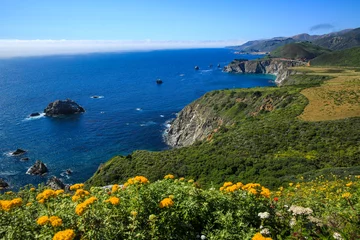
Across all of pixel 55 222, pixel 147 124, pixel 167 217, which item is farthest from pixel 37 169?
pixel 167 217

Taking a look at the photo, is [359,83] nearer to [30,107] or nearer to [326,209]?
[326,209]

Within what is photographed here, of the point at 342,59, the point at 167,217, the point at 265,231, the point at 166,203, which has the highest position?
the point at 342,59

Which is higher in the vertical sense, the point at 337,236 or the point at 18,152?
the point at 337,236

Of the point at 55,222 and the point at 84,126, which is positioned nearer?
the point at 55,222

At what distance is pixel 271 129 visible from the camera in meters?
40.2

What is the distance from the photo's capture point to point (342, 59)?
16625 cm

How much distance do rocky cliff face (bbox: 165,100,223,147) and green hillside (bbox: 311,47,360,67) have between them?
414ft

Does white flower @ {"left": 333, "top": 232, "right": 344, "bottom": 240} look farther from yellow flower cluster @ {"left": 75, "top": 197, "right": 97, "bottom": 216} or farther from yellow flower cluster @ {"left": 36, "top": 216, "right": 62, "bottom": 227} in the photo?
yellow flower cluster @ {"left": 36, "top": 216, "right": 62, "bottom": 227}

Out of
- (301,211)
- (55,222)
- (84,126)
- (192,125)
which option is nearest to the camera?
(55,222)

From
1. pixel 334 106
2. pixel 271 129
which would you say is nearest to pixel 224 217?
pixel 271 129

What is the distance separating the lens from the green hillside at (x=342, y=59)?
156 meters

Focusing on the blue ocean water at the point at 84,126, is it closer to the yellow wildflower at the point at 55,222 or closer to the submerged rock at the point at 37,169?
the submerged rock at the point at 37,169

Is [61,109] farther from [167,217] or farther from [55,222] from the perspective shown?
[167,217]

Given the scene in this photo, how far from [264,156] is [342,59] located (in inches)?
6710
